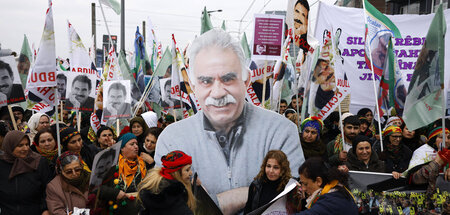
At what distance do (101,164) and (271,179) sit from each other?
5.65ft

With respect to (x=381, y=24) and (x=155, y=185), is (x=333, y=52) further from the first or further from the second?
(x=155, y=185)

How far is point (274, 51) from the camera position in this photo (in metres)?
6.05

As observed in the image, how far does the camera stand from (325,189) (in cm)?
375

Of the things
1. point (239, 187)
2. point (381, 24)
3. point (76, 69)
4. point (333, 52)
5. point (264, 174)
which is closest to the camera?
point (264, 174)

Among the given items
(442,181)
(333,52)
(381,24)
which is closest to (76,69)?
(333,52)

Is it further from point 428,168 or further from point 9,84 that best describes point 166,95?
point 428,168

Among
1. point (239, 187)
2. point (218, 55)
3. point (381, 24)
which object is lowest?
point (239, 187)

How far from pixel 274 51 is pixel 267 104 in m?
0.93

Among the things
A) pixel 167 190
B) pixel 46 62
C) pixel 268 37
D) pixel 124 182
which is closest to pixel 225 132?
pixel 124 182

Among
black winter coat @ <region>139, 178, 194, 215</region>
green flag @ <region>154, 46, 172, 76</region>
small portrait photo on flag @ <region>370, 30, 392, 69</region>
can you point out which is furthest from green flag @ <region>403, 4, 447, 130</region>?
green flag @ <region>154, 46, 172, 76</region>

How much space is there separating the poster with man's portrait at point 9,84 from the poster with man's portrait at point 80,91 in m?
1.74

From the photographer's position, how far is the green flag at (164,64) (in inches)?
413

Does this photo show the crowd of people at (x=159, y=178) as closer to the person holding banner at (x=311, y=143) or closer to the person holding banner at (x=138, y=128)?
the person holding banner at (x=311, y=143)

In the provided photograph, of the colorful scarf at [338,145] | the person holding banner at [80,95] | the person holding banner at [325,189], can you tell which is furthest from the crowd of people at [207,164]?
the person holding banner at [80,95]
